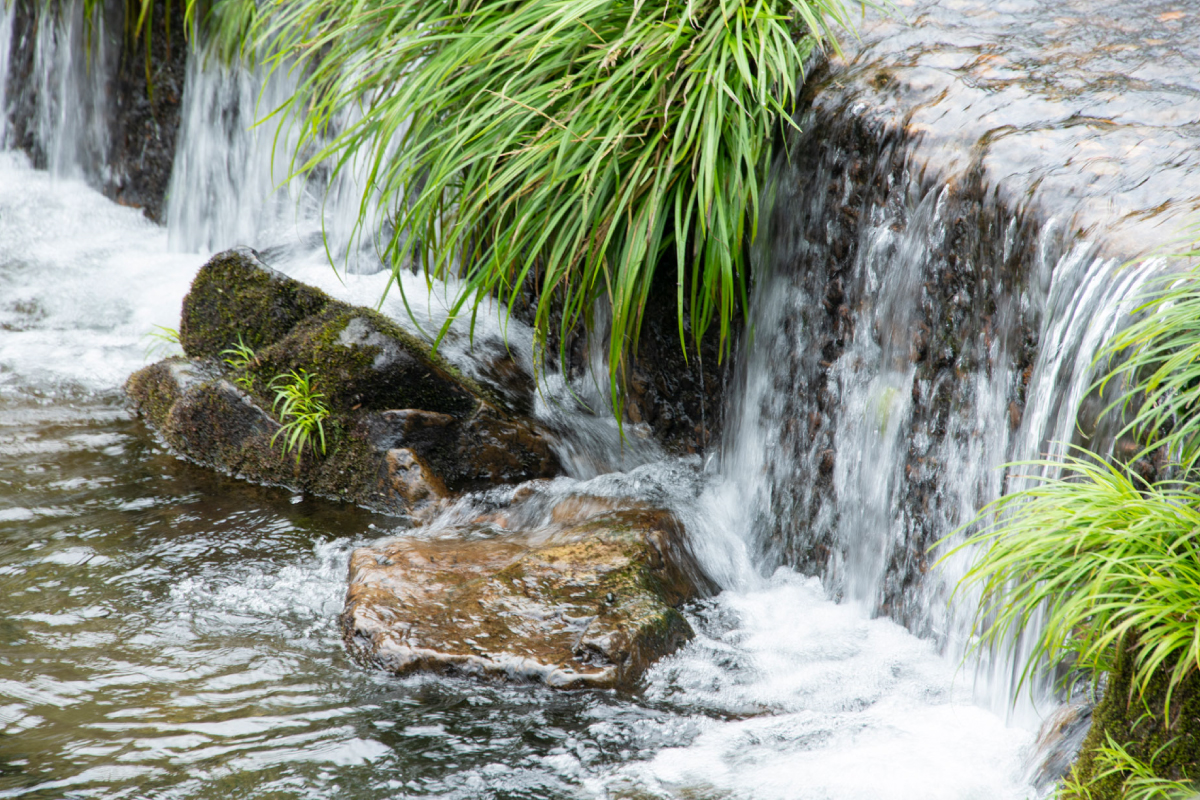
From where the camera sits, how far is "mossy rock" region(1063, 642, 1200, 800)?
71.5 inches

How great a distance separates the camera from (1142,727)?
1898mm

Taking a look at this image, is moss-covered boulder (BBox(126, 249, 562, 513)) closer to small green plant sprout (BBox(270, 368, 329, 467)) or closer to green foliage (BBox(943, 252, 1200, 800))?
small green plant sprout (BBox(270, 368, 329, 467))

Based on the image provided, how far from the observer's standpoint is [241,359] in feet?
16.0

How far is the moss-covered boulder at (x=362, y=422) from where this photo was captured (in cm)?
430

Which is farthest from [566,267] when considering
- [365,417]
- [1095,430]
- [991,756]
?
[991,756]

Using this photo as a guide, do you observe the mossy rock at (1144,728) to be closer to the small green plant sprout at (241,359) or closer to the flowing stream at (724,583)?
the flowing stream at (724,583)

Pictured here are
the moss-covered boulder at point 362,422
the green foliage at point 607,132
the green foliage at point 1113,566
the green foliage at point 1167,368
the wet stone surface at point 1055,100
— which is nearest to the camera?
the green foliage at point 1113,566

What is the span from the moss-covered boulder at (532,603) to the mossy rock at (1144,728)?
1.33 m

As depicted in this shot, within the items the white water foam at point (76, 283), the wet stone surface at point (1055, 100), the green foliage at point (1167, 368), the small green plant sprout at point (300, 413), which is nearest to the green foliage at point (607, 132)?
the wet stone surface at point (1055, 100)

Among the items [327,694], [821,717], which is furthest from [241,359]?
[821,717]

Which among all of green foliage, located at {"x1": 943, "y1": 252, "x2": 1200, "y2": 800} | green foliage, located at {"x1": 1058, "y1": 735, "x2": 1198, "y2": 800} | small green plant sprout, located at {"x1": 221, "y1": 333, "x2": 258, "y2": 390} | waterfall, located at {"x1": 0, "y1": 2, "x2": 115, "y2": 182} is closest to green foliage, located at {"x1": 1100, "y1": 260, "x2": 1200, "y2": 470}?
green foliage, located at {"x1": 943, "y1": 252, "x2": 1200, "y2": 800}

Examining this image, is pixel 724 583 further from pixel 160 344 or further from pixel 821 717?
pixel 160 344

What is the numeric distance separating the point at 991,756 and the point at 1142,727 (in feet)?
2.17

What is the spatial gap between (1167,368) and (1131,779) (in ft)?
2.65
